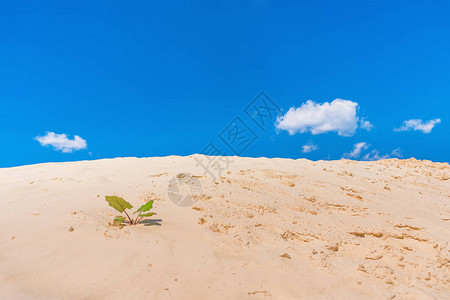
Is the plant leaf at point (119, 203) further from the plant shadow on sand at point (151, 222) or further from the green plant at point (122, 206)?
the plant shadow on sand at point (151, 222)

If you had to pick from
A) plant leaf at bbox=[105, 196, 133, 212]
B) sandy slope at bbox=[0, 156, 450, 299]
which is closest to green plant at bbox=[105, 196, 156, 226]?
plant leaf at bbox=[105, 196, 133, 212]

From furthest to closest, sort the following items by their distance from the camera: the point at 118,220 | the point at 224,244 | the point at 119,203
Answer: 1. the point at 119,203
2. the point at 118,220
3. the point at 224,244

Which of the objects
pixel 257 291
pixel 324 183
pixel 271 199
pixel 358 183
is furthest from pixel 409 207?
pixel 257 291

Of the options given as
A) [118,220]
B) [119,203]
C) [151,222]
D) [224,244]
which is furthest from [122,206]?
[224,244]

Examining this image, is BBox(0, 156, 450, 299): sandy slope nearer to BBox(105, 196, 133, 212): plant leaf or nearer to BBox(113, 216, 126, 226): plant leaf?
BBox(113, 216, 126, 226): plant leaf

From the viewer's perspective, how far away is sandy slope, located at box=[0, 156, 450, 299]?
1.91 m

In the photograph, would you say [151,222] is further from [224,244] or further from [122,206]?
[224,244]

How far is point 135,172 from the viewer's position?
5.89 metres

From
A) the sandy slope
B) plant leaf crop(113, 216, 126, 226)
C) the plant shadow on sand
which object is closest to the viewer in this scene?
the sandy slope

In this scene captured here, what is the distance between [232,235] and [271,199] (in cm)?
156

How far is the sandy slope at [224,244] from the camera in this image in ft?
6.28

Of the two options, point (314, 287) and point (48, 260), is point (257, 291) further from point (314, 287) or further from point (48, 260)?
point (48, 260)

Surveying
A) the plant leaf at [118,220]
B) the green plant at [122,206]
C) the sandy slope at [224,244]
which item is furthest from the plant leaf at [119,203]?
the sandy slope at [224,244]

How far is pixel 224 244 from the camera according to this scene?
2.58 meters
